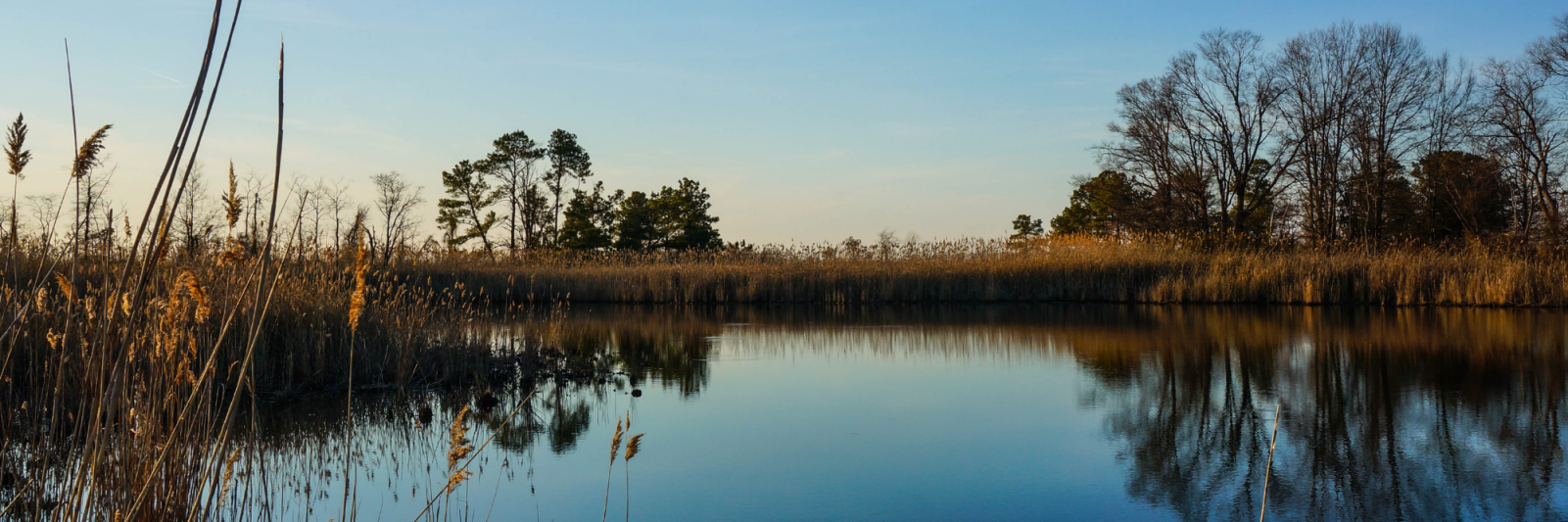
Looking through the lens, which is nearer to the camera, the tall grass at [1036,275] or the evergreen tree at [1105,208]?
the tall grass at [1036,275]

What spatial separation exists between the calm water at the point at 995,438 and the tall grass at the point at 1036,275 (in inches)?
261

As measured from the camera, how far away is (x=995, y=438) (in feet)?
13.9

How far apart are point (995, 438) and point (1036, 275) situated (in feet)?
41.5

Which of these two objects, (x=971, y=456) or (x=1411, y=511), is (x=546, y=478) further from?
(x=1411, y=511)

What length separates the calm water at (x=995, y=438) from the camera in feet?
10.3

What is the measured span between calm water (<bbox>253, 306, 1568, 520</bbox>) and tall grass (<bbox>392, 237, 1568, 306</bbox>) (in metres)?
6.62

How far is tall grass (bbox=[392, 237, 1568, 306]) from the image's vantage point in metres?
14.1

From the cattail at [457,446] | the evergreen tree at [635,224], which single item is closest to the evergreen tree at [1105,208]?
the evergreen tree at [635,224]

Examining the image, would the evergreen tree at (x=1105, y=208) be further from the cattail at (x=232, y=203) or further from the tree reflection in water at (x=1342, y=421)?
the cattail at (x=232, y=203)

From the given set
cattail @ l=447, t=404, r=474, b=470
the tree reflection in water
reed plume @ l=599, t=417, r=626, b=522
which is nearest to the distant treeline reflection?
the tree reflection in water

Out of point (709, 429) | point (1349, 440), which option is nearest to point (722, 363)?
point (709, 429)

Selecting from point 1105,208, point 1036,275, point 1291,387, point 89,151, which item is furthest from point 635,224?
point 89,151

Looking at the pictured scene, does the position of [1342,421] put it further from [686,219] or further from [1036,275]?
[686,219]

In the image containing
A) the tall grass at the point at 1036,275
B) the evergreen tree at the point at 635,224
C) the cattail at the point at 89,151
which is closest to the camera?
the cattail at the point at 89,151
